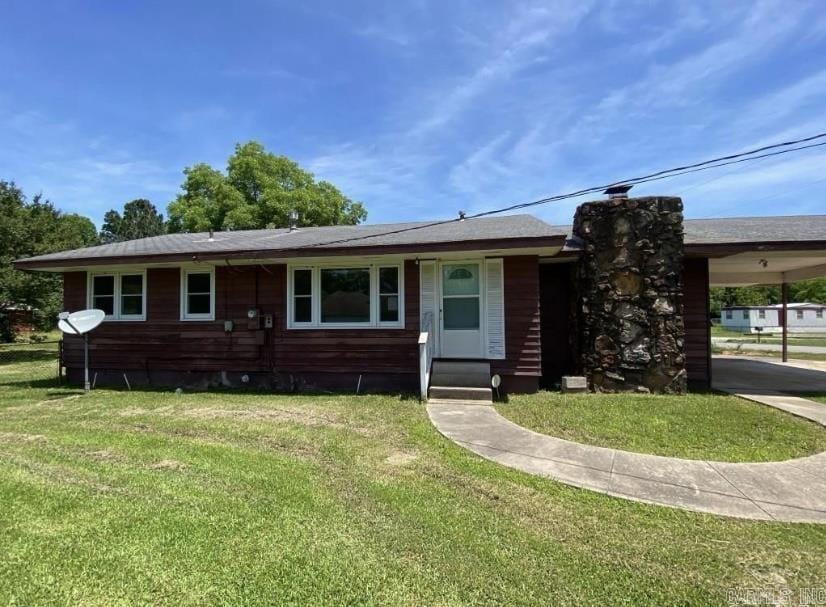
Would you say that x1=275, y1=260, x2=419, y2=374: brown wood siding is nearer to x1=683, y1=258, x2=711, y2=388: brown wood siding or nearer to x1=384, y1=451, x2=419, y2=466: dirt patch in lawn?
x1=384, y1=451, x2=419, y2=466: dirt patch in lawn

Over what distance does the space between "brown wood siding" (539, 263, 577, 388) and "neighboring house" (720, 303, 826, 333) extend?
32.4 metres

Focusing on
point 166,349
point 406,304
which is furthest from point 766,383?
point 166,349

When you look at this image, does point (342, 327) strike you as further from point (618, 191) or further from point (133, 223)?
point (133, 223)

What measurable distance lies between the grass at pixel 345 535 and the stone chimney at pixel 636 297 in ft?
16.5

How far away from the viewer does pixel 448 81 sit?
11.2 meters

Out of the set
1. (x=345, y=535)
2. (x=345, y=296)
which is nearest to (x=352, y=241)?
(x=345, y=296)

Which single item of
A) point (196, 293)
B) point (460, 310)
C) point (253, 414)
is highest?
point (196, 293)

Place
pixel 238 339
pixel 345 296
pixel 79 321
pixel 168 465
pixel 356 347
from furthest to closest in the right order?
Answer: pixel 238 339
pixel 345 296
pixel 79 321
pixel 356 347
pixel 168 465

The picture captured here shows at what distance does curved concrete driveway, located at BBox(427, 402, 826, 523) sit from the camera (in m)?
3.66

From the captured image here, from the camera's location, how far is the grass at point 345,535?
2.53 m

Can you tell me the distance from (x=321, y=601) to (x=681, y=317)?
8374 mm

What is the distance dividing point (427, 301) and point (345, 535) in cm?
606

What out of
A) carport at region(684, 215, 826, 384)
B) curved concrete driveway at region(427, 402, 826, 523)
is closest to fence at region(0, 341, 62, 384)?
curved concrete driveway at region(427, 402, 826, 523)

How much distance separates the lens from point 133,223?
52.1 m
